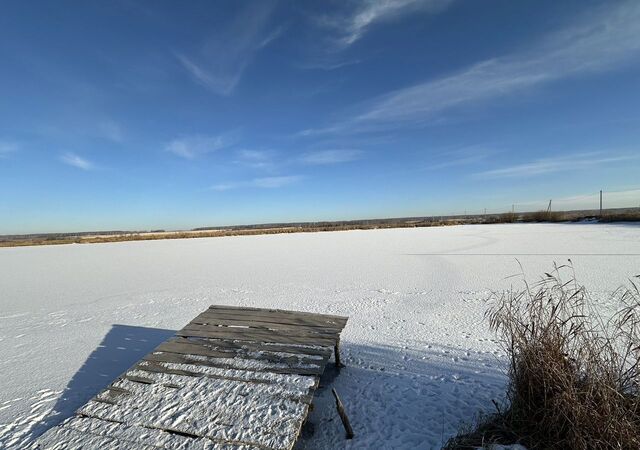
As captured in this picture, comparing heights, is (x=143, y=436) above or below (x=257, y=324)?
below

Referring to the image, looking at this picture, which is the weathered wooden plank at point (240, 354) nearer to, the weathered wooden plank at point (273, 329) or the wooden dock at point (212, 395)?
the wooden dock at point (212, 395)

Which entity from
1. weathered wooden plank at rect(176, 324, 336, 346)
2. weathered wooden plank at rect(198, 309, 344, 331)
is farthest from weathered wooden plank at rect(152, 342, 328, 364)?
weathered wooden plank at rect(198, 309, 344, 331)

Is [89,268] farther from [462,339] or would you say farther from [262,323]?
[462,339]

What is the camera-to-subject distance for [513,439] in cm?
200

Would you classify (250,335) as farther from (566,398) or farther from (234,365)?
(566,398)

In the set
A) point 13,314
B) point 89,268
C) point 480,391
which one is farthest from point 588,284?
point 89,268

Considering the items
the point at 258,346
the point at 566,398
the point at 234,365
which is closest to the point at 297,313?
the point at 258,346

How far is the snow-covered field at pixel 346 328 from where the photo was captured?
8.21 feet

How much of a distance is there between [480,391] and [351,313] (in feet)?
7.52

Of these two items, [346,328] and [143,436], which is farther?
[346,328]

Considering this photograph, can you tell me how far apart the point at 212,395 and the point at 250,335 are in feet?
3.24

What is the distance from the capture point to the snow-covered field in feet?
8.21

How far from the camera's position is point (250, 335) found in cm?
333

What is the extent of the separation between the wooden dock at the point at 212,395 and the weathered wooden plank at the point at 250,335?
0.01 metres
